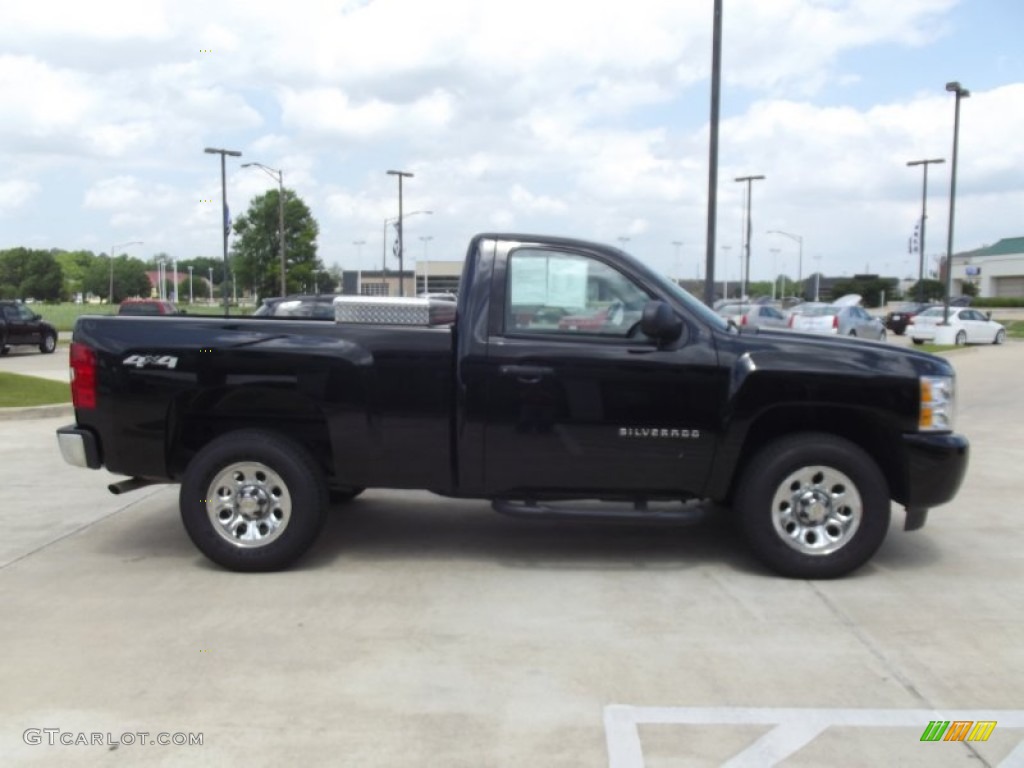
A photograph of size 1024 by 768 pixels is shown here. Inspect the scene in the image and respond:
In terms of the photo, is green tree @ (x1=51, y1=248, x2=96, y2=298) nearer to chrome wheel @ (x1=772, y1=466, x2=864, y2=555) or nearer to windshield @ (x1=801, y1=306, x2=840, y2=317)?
windshield @ (x1=801, y1=306, x2=840, y2=317)

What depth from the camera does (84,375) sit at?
5688 millimetres

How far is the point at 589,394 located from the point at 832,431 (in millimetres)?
1549

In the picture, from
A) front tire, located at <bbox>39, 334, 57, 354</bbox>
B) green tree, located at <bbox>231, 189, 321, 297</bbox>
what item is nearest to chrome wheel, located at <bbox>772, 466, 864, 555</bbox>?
front tire, located at <bbox>39, 334, 57, 354</bbox>

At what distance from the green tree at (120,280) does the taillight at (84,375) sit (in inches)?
5468

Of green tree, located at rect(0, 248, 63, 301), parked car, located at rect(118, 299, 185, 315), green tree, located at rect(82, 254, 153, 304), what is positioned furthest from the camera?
green tree, located at rect(82, 254, 153, 304)

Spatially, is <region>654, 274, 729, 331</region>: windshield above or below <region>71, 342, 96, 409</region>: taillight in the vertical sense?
above

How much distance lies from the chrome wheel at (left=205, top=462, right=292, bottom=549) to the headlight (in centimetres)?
375

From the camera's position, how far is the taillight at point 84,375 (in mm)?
5672

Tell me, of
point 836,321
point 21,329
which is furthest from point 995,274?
point 21,329

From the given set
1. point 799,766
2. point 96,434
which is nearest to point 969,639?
point 799,766

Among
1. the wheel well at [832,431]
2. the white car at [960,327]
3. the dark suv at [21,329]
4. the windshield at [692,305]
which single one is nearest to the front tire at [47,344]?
the dark suv at [21,329]

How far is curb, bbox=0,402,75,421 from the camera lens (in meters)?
12.5

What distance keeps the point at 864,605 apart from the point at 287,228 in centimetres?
7566

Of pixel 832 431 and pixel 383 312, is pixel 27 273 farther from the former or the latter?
pixel 832 431
